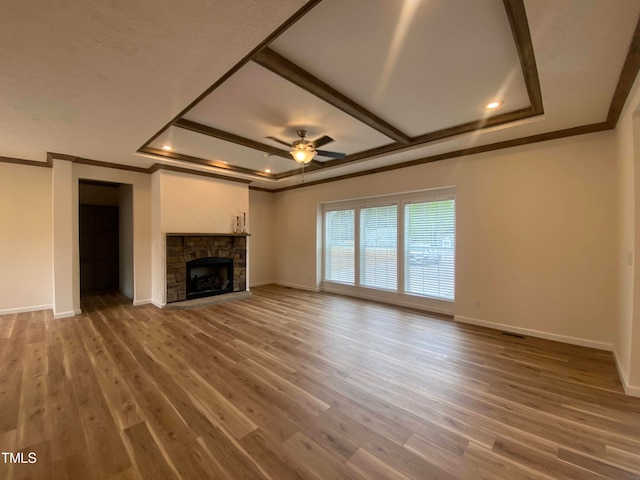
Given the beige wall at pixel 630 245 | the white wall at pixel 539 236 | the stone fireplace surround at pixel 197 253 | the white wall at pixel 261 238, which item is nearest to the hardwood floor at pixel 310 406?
the beige wall at pixel 630 245

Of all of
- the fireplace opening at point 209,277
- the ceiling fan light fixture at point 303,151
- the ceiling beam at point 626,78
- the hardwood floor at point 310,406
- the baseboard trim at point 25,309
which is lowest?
the hardwood floor at point 310,406

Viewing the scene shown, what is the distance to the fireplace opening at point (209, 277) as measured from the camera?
18.6 ft

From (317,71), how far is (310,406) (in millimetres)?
2914

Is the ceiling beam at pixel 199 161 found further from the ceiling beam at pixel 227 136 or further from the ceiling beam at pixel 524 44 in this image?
the ceiling beam at pixel 524 44

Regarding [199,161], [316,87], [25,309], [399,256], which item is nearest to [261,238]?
[199,161]

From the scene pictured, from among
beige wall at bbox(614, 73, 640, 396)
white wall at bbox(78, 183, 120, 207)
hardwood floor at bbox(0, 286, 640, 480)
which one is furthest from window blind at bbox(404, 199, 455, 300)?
white wall at bbox(78, 183, 120, 207)

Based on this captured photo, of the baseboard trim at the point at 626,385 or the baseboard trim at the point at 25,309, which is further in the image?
the baseboard trim at the point at 25,309

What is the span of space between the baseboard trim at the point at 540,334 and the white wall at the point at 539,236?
2 cm

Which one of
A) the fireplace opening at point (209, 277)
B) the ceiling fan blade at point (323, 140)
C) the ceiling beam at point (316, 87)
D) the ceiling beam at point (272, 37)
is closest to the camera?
the ceiling beam at point (272, 37)

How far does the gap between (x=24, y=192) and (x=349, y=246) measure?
6219 mm

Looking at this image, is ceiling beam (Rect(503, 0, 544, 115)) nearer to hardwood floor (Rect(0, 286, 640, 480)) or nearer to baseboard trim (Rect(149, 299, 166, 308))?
hardwood floor (Rect(0, 286, 640, 480))

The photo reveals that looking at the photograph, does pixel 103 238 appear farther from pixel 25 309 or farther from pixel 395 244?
pixel 395 244

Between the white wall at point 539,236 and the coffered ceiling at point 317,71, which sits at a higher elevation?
the coffered ceiling at point 317,71

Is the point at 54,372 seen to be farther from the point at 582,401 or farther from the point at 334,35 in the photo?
the point at 582,401
